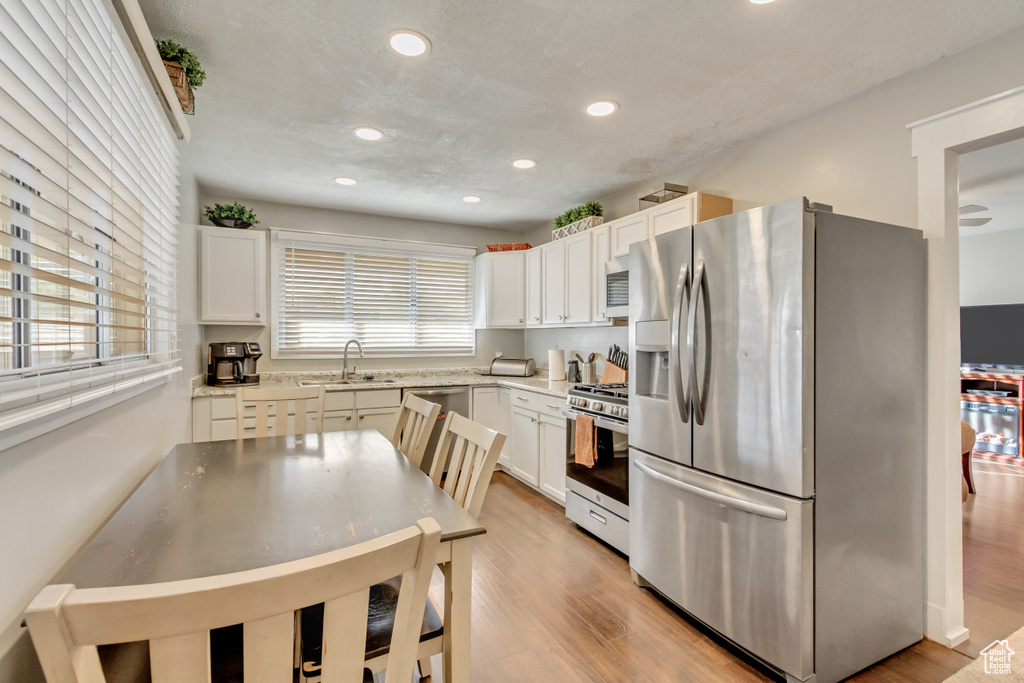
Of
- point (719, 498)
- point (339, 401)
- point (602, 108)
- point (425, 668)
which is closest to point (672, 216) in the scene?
point (602, 108)

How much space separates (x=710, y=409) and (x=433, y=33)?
6.13 feet

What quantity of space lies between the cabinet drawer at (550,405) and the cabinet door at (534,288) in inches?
36.0

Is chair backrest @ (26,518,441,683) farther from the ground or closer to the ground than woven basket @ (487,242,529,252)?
closer to the ground

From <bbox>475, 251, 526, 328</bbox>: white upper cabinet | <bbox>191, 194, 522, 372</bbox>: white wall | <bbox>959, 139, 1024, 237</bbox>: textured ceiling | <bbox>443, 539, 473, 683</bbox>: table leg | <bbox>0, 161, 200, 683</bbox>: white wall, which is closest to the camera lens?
<bbox>0, 161, 200, 683</bbox>: white wall

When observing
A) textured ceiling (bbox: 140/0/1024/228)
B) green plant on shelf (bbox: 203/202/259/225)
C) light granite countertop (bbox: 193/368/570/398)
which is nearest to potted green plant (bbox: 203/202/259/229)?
green plant on shelf (bbox: 203/202/259/225)

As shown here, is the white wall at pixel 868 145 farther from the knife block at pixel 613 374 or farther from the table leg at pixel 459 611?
the table leg at pixel 459 611

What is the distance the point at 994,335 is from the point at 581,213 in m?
5.29

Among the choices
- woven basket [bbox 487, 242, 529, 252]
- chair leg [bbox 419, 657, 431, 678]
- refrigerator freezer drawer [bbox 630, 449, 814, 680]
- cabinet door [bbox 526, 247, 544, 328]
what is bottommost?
chair leg [bbox 419, 657, 431, 678]

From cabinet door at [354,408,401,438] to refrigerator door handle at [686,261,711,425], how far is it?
2574 mm

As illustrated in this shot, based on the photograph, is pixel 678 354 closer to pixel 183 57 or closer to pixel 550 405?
pixel 550 405

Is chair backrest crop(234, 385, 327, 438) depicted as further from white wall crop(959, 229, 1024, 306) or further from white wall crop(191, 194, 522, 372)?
white wall crop(959, 229, 1024, 306)

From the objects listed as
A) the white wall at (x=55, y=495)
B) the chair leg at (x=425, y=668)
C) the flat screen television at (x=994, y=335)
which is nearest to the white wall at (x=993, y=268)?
the flat screen television at (x=994, y=335)

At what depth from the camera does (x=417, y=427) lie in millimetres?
2225

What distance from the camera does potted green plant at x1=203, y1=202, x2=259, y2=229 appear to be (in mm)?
3840
